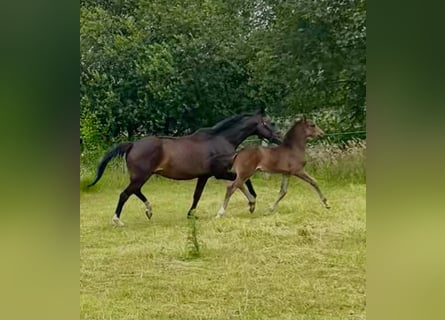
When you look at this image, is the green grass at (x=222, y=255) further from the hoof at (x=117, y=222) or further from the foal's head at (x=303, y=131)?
the foal's head at (x=303, y=131)

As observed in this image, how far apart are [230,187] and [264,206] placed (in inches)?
7.0

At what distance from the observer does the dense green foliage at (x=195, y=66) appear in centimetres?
255

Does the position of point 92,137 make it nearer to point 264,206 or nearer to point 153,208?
point 153,208

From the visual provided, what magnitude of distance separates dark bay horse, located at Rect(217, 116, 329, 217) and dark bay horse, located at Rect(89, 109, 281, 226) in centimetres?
4

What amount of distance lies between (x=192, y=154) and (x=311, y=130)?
55 centimetres

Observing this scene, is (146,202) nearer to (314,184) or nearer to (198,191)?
(198,191)

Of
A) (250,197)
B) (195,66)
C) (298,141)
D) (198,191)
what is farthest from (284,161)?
(195,66)

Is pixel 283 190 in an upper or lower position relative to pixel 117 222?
upper

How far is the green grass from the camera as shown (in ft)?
8.32

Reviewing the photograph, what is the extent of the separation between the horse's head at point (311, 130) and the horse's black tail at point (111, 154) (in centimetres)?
80

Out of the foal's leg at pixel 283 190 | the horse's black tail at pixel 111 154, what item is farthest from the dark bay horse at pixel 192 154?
the foal's leg at pixel 283 190

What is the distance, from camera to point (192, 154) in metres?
2.64

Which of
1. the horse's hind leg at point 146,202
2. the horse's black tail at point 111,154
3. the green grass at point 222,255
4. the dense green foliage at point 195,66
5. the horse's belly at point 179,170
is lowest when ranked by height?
the green grass at point 222,255

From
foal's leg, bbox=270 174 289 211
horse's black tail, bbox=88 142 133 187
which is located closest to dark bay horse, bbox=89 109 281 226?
horse's black tail, bbox=88 142 133 187
